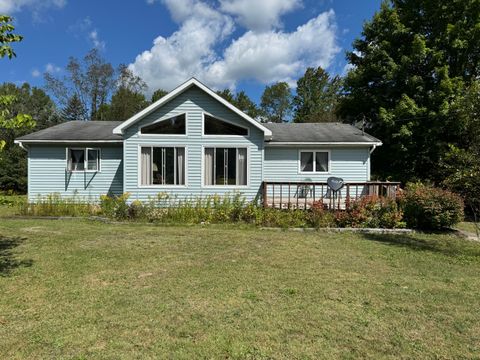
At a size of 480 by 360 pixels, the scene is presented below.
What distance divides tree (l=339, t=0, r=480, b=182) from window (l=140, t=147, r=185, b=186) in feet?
37.1

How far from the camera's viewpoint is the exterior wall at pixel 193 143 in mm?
12234

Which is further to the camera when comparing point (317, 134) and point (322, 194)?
point (317, 134)

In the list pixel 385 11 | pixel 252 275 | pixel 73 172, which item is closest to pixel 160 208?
pixel 73 172

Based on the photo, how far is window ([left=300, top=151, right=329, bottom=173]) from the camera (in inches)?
559

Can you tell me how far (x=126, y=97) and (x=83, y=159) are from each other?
25.6 meters

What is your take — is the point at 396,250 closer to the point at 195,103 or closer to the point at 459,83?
the point at 195,103

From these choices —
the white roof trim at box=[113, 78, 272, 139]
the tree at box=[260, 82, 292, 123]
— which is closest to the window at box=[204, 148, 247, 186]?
the white roof trim at box=[113, 78, 272, 139]

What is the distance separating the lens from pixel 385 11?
19.6 metres

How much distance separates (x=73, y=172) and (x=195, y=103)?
637 cm

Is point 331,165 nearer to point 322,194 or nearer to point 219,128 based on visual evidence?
point 322,194

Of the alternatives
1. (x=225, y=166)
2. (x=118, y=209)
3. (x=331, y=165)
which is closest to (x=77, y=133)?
(x=118, y=209)

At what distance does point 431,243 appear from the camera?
8.32m

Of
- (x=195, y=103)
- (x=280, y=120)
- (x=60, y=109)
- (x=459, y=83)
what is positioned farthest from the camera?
(x=280, y=120)

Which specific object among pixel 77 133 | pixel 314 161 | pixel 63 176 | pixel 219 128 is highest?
pixel 77 133
